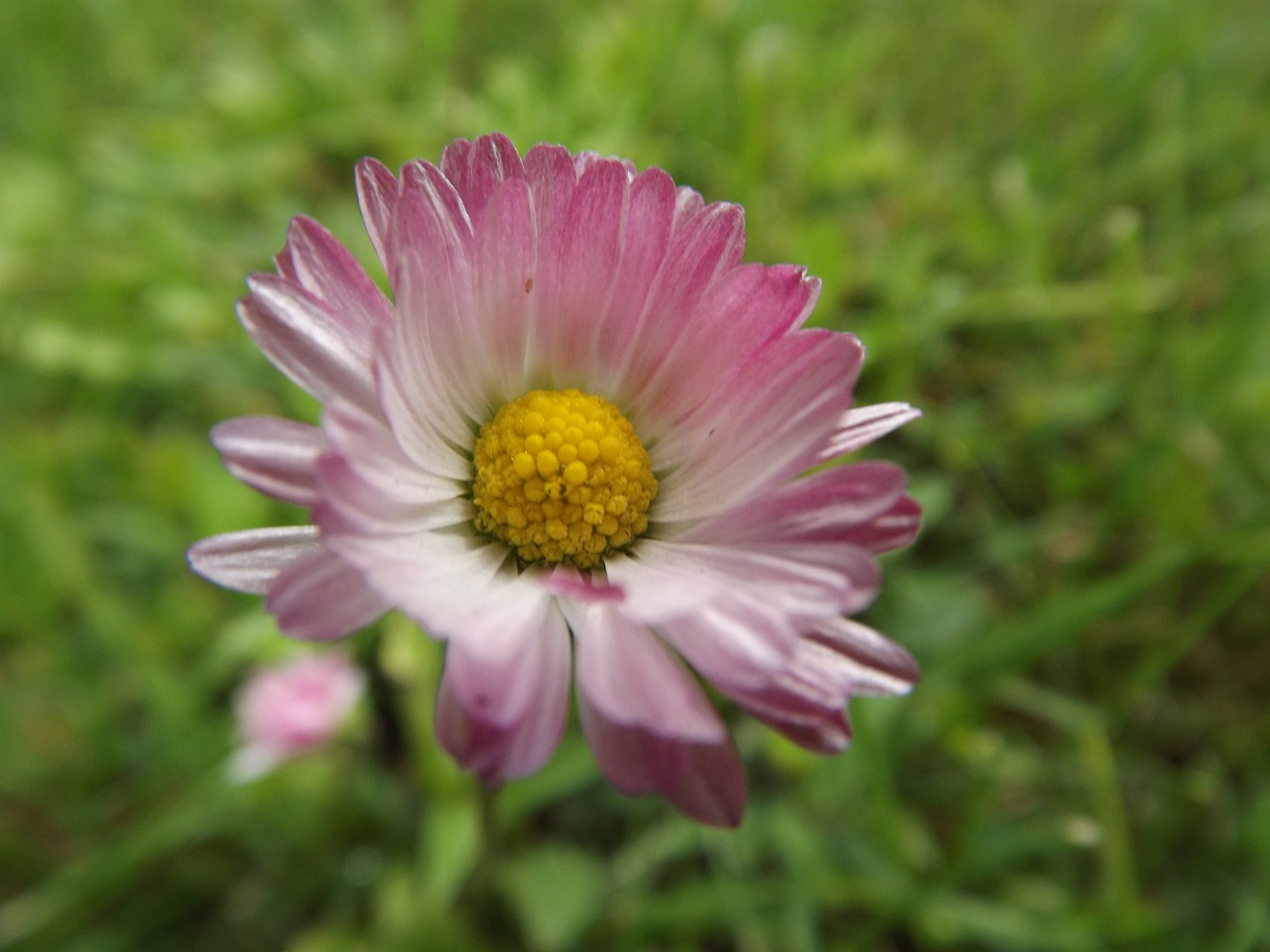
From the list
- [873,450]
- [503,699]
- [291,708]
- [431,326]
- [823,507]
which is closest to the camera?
[503,699]

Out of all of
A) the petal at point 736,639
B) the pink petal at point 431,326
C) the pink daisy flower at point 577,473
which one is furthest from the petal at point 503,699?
the pink petal at point 431,326

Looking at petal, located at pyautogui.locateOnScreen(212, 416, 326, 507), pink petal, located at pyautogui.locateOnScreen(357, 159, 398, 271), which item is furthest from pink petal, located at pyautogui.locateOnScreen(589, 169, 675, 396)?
petal, located at pyautogui.locateOnScreen(212, 416, 326, 507)

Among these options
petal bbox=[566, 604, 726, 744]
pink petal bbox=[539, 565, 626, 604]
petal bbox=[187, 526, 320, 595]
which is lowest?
petal bbox=[187, 526, 320, 595]

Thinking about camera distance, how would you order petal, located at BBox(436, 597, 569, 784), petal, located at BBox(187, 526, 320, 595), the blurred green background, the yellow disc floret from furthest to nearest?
the blurred green background < the yellow disc floret < petal, located at BBox(187, 526, 320, 595) < petal, located at BBox(436, 597, 569, 784)

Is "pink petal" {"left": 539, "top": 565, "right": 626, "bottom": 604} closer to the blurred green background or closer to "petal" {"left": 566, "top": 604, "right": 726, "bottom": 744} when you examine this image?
"petal" {"left": 566, "top": 604, "right": 726, "bottom": 744}

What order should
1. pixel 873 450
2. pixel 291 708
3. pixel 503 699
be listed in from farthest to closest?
pixel 873 450 → pixel 291 708 → pixel 503 699

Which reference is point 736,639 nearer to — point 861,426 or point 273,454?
point 861,426

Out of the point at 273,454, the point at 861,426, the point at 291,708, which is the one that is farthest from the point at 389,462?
the point at 291,708
